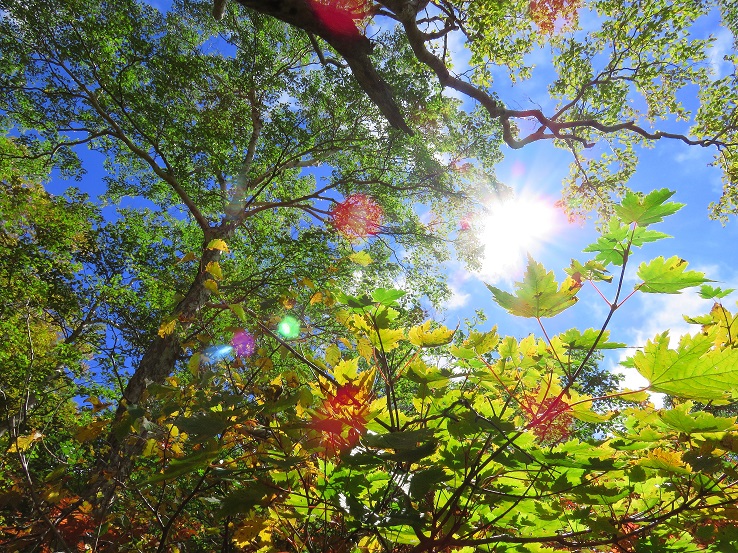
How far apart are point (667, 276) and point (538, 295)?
0.91ft

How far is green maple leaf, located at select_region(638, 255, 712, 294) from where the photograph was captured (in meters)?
0.80

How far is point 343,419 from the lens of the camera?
813mm

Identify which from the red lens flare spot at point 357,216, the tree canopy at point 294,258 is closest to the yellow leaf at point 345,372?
the tree canopy at point 294,258

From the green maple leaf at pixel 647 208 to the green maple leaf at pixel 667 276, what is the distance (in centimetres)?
10

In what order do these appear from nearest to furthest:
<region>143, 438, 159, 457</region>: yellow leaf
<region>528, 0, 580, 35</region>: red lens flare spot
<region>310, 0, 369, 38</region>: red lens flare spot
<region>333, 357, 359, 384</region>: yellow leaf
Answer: <region>333, 357, 359, 384</region>: yellow leaf → <region>143, 438, 159, 457</region>: yellow leaf → <region>310, 0, 369, 38</region>: red lens flare spot → <region>528, 0, 580, 35</region>: red lens flare spot

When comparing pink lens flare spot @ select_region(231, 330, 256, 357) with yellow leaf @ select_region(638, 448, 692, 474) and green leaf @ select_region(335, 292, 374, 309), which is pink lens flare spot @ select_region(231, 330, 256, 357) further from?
yellow leaf @ select_region(638, 448, 692, 474)

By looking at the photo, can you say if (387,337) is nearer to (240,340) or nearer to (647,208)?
(647,208)

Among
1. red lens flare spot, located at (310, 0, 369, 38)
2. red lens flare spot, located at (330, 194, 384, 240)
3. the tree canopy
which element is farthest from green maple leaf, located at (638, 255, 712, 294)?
red lens flare spot, located at (330, 194, 384, 240)

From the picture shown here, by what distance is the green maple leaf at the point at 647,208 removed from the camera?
841mm

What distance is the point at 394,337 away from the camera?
3.49ft

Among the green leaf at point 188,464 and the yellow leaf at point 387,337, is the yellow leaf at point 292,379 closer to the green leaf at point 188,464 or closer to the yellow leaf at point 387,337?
the yellow leaf at point 387,337

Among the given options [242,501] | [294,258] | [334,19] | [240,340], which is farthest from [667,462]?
[294,258]

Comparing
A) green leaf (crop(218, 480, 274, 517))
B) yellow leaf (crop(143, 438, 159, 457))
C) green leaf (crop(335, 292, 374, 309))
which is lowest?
green leaf (crop(218, 480, 274, 517))

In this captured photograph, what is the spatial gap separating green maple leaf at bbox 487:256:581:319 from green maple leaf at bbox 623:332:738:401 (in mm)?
181
